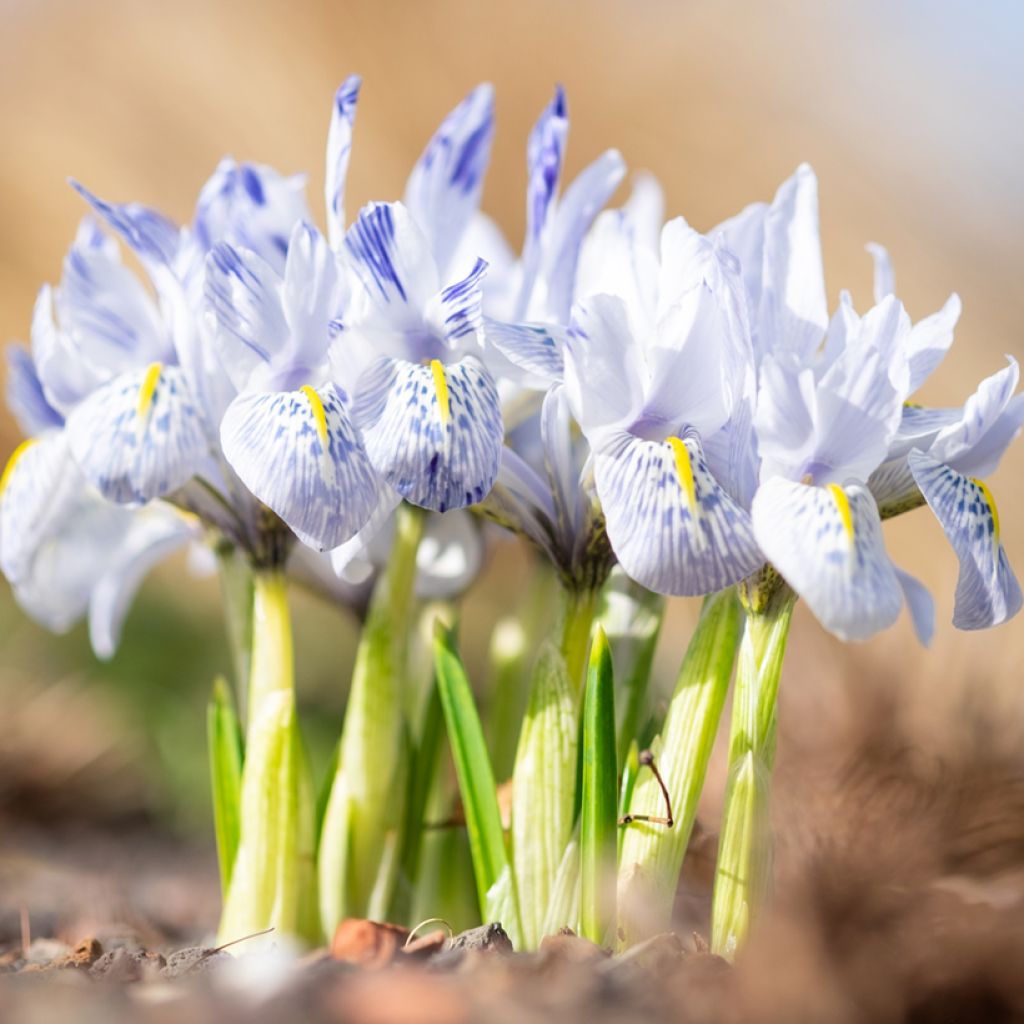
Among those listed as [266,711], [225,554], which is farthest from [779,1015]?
[225,554]

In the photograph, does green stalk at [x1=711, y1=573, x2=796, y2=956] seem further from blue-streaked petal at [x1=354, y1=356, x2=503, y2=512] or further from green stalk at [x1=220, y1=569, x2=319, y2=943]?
green stalk at [x1=220, y1=569, x2=319, y2=943]

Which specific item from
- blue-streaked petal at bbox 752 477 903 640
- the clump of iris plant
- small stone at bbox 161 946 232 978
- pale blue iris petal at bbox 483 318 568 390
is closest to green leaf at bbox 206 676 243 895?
the clump of iris plant

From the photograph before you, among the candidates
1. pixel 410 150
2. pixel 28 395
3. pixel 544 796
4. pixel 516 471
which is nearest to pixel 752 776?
pixel 544 796

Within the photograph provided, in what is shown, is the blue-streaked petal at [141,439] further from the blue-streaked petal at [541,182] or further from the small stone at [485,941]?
the small stone at [485,941]

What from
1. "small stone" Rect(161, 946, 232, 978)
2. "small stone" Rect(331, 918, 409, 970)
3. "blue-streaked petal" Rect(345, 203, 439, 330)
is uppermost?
"blue-streaked petal" Rect(345, 203, 439, 330)

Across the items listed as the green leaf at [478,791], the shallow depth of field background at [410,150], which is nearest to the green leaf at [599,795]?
the green leaf at [478,791]
